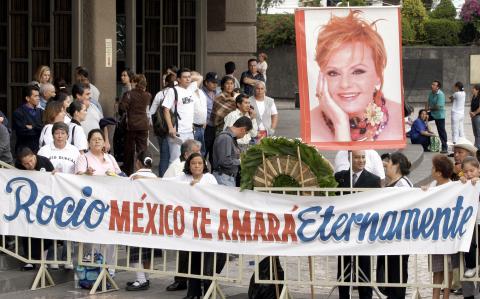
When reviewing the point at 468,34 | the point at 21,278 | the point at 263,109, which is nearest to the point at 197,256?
the point at 21,278

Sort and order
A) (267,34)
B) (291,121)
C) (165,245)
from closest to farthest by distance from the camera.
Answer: (165,245) < (291,121) < (267,34)

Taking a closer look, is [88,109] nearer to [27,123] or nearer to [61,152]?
[27,123]

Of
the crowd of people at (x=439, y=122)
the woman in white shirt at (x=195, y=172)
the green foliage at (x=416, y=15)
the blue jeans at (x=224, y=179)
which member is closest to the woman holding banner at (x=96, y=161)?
the woman in white shirt at (x=195, y=172)

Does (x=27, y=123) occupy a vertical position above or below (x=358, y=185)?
above

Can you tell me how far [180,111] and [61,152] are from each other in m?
3.83

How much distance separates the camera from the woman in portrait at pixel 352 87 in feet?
37.2

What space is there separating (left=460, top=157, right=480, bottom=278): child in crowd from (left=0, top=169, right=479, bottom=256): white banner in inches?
4.6

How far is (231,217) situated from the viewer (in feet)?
38.8

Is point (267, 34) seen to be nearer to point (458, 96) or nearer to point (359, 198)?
point (458, 96)

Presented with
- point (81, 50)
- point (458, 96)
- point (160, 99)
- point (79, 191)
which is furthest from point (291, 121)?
point (79, 191)

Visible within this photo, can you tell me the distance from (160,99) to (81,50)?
3333 mm

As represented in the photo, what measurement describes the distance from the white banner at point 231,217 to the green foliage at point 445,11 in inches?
Answer: 1578

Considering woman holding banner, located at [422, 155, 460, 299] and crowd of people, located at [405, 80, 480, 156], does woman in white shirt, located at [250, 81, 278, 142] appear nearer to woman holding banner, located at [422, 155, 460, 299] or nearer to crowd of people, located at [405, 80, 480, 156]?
woman holding banner, located at [422, 155, 460, 299]

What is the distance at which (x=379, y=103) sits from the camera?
11445 mm
